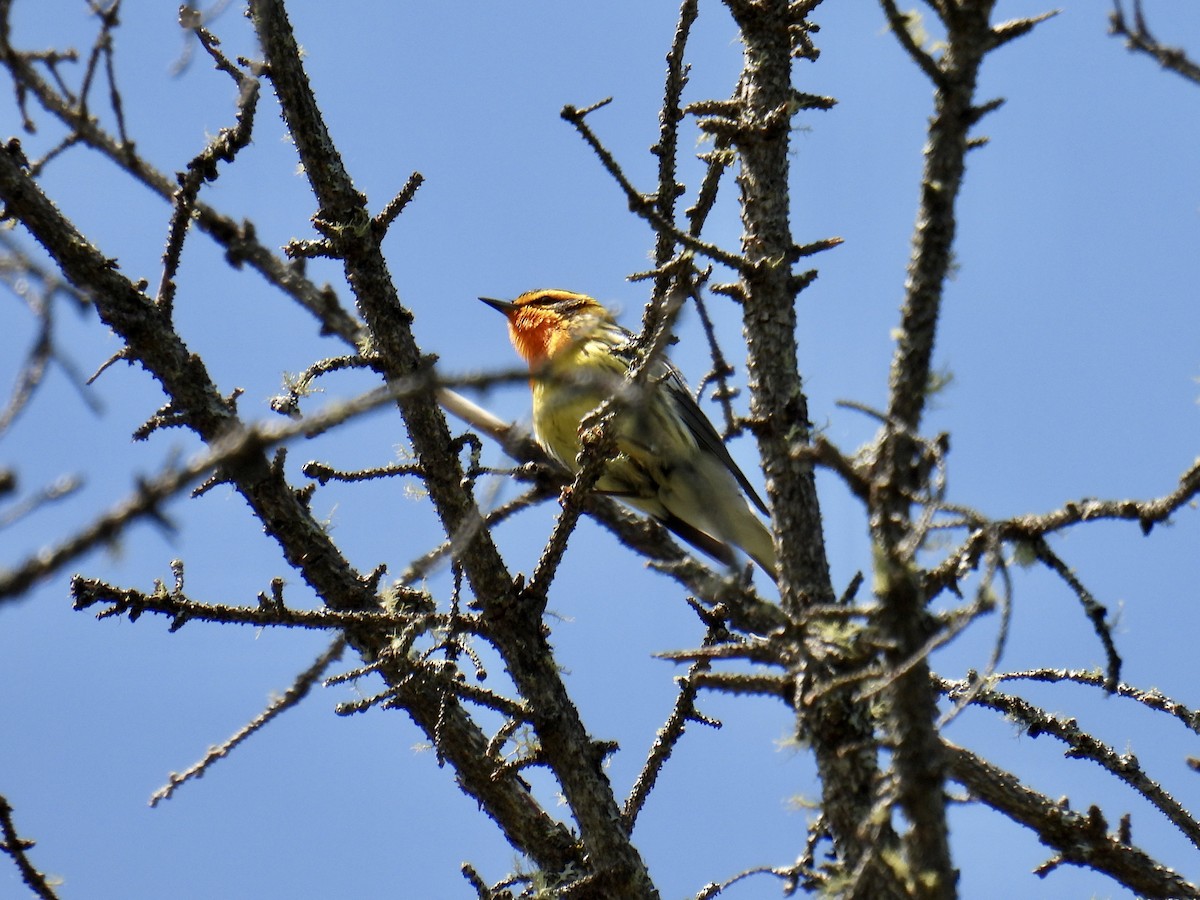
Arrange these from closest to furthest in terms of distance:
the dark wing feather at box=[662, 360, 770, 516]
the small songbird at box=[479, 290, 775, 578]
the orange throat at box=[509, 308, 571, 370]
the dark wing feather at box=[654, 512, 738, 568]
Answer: the small songbird at box=[479, 290, 775, 578], the dark wing feather at box=[662, 360, 770, 516], the dark wing feather at box=[654, 512, 738, 568], the orange throat at box=[509, 308, 571, 370]

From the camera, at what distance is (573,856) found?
436cm

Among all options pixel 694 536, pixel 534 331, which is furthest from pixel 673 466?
pixel 534 331

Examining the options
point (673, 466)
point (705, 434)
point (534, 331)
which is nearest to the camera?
point (673, 466)

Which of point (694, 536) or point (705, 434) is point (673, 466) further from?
point (694, 536)

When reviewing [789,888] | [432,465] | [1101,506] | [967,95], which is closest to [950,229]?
[967,95]

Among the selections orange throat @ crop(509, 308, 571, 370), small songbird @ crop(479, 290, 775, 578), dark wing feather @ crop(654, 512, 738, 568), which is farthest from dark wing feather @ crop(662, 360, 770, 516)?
orange throat @ crop(509, 308, 571, 370)

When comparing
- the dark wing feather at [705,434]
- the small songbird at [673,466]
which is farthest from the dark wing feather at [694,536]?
the dark wing feather at [705,434]

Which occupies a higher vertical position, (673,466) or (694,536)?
(673,466)

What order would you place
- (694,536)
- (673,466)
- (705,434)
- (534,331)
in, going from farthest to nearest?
1. (534,331)
2. (694,536)
3. (705,434)
4. (673,466)

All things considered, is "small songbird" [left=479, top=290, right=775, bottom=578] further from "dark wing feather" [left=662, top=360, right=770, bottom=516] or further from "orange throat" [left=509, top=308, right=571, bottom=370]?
"orange throat" [left=509, top=308, right=571, bottom=370]

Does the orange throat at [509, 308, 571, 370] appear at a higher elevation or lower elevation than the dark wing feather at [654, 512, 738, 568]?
higher

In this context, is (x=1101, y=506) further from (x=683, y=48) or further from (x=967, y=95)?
(x=683, y=48)

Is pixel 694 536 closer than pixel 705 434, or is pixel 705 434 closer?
pixel 705 434

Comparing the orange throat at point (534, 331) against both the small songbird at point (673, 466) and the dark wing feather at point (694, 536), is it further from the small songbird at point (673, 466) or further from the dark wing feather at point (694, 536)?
the dark wing feather at point (694, 536)
